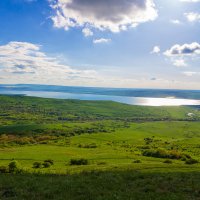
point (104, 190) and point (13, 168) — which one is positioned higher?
point (104, 190)

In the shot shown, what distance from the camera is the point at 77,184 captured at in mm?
25344

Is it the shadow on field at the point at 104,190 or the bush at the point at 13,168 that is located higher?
the shadow on field at the point at 104,190

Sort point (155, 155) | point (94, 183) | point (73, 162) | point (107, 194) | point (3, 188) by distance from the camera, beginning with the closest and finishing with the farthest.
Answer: point (107, 194) → point (3, 188) → point (94, 183) → point (73, 162) → point (155, 155)

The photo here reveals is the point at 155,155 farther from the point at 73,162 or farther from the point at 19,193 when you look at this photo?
the point at 19,193

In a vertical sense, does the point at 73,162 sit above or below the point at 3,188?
below

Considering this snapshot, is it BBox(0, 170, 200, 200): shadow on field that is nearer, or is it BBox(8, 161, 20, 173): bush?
BBox(0, 170, 200, 200): shadow on field

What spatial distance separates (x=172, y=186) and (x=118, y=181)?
485cm

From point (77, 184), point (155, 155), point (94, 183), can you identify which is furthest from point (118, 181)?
point (155, 155)

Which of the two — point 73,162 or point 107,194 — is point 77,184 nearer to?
point 107,194

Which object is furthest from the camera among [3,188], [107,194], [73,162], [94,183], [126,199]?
[73,162]

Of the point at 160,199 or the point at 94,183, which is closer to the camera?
the point at 160,199

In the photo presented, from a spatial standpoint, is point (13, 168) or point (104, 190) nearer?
point (104, 190)

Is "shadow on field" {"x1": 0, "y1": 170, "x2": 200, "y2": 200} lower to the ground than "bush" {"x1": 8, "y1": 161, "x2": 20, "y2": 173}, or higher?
higher

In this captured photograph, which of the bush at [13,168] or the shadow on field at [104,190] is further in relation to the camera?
the bush at [13,168]
